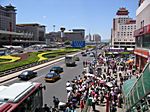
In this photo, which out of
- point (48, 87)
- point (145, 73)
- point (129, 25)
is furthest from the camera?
point (129, 25)

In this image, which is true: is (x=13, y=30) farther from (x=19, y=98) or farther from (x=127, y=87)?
(x=19, y=98)

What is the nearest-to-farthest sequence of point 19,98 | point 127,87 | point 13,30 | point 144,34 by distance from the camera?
point 19,98
point 127,87
point 144,34
point 13,30

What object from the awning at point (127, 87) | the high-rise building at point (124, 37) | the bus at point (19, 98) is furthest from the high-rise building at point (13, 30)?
the bus at point (19, 98)

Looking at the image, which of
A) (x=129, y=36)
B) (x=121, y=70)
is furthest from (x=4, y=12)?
(x=121, y=70)

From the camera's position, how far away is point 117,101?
20.8 m

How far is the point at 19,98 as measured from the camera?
40.8 feet

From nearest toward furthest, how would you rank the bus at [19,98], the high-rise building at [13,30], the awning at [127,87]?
the bus at [19,98] < the awning at [127,87] < the high-rise building at [13,30]

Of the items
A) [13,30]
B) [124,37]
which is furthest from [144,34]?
[13,30]

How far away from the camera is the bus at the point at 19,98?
11.6 meters

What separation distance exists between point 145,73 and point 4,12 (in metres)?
164

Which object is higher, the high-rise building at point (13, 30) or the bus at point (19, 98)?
the high-rise building at point (13, 30)

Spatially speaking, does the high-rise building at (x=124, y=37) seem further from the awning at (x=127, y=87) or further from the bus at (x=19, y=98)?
the bus at (x=19, y=98)

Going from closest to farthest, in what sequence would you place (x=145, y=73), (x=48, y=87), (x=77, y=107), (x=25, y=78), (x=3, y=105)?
(x=145, y=73) < (x=3, y=105) < (x=77, y=107) < (x=48, y=87) < (x=25, y=78)

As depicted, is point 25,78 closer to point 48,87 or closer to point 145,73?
point 48,87
